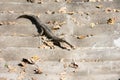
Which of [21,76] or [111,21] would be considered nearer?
[21,76]

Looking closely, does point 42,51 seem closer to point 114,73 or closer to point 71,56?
point 71,56

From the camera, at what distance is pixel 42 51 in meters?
7.04

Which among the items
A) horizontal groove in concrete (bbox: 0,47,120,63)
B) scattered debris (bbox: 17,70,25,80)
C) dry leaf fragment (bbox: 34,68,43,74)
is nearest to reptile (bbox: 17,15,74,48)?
horizontal groove in concrete (bbox: 0,47,120,63)

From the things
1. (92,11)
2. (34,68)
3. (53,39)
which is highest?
(92,11)

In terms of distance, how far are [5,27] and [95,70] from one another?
201cm


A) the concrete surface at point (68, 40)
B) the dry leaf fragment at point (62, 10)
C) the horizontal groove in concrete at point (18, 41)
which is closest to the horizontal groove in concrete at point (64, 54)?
the concrete surface at point (68, 40)

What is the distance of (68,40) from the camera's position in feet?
23.8

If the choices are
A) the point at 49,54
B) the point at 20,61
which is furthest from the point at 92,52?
the point at 20,61

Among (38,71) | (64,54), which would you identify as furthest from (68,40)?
(38,71)

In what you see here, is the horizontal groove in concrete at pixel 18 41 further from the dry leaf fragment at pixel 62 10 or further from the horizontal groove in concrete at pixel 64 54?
the dry leaf fragment at pixel 62 10

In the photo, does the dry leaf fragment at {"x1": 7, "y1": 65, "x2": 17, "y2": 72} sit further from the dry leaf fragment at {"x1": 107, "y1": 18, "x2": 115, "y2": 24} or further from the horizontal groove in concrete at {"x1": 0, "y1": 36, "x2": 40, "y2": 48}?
the dry leaf fragment at {"x1": 107, "y1": 18, "x2": 115, "y2": 24}

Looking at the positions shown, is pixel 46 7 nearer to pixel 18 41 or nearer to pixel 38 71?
pixel 18 41

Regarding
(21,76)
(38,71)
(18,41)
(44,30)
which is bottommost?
(21,76)

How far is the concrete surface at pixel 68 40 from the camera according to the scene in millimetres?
6824
